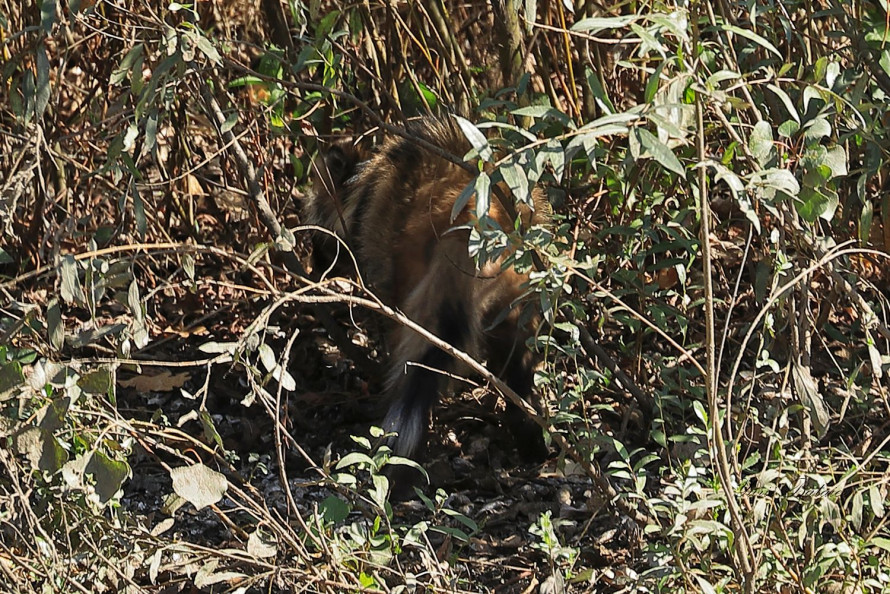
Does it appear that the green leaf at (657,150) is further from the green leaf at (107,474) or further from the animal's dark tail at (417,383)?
the animal's dark tail at (417,383)

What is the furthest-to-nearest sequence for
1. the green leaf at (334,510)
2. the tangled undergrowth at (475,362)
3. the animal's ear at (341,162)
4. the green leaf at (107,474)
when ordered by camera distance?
the animal's ear at (341,162), the green leaf at (334,510), the tangled undergrowth at (475,362), the green leaf at (107,474)

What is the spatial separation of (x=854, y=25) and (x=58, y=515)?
8.29 ft

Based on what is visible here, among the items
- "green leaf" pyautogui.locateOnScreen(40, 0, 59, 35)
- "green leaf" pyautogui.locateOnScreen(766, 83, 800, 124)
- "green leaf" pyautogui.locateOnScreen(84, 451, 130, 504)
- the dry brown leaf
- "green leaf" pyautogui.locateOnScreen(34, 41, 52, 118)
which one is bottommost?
the dry brown leaf

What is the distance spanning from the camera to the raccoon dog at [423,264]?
12.9 feet

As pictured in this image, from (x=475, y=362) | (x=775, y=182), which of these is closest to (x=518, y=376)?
(x=475, y=362)

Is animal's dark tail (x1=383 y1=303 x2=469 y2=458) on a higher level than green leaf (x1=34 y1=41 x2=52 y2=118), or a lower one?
lower

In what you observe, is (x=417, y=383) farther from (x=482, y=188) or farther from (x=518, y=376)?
(x=482, y=188)

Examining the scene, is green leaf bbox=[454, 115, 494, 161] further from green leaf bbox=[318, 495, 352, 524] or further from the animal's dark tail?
the animal's dark tail

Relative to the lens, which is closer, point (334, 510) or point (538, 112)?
point (538, 112)

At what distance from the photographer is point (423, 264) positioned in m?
4.29

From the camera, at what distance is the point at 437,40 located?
14.4 feet

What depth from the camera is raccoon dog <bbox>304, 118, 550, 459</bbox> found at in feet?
12.9

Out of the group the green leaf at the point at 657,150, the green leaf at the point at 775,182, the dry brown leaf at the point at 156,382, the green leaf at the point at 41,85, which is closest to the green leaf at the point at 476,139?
the green leaf at the point at 657,150

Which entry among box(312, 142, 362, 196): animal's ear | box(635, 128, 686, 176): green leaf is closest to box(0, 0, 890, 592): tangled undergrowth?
box(635, 128, 686, 176): green leaf
